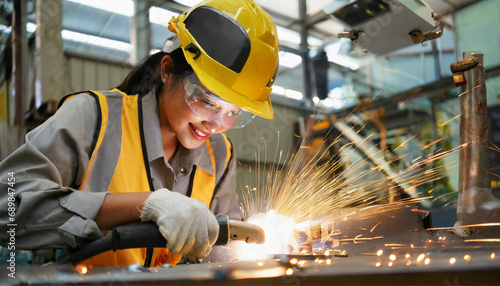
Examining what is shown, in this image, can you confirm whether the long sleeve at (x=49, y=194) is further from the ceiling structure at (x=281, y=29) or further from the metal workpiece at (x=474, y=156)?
the metal workpiece at (x=474, y=156)

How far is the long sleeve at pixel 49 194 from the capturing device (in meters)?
1.32

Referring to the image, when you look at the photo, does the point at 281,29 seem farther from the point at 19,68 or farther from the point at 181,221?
the point at 181,221

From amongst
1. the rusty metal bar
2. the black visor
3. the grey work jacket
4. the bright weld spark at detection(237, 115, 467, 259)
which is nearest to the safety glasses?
the black visor

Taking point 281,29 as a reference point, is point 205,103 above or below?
below

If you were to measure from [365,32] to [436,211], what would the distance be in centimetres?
139

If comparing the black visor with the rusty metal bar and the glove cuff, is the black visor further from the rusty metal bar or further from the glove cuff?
the rusty metal bar

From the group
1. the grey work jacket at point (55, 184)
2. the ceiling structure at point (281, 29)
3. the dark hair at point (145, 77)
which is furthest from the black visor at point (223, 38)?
the grey work jacket at point (55, 184)

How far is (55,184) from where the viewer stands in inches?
54.8

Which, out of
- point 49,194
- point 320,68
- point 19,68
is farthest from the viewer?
point 320,68

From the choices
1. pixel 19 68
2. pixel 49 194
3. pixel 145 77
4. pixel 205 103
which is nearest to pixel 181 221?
pixel 49 194

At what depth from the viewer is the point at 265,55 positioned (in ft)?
5.79

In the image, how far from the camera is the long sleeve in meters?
1.32

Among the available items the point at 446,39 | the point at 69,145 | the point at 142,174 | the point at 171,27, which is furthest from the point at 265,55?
the point at 446,39

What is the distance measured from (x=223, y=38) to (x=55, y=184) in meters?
0.87
